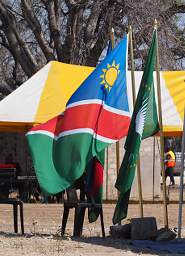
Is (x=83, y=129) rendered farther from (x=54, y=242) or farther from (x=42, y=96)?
(x=42, y=96)

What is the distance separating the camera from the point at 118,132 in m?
11.8

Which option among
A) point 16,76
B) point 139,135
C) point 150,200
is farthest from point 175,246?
point 16,76

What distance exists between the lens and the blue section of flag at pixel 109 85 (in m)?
11.8

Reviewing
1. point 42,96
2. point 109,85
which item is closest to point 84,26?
point 42,96

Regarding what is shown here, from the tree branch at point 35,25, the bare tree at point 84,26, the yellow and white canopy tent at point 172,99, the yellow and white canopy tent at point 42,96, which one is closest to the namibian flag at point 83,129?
the yellow and white canopy tent at point 42,96

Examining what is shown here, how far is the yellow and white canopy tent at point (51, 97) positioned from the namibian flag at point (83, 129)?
5629 mm

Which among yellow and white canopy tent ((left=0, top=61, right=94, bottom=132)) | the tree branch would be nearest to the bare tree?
the tree branch

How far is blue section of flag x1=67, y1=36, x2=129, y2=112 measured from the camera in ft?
38.7

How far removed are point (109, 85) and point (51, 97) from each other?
586 cm

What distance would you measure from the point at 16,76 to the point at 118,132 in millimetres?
19360

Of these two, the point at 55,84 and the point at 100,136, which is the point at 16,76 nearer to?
the point at 55,84

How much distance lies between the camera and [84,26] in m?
25.2

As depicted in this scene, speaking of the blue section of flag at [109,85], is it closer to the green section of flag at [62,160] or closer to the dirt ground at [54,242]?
the green section of flag at [62,160]

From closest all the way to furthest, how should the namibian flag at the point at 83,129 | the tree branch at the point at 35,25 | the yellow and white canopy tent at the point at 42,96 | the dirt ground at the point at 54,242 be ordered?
the dirt ground at the point at 54,242 < the namibian flag at the point at 83,129 < the yellow and white canopy tent at the point at 42,96 < the tree branch at the point at 35,25
